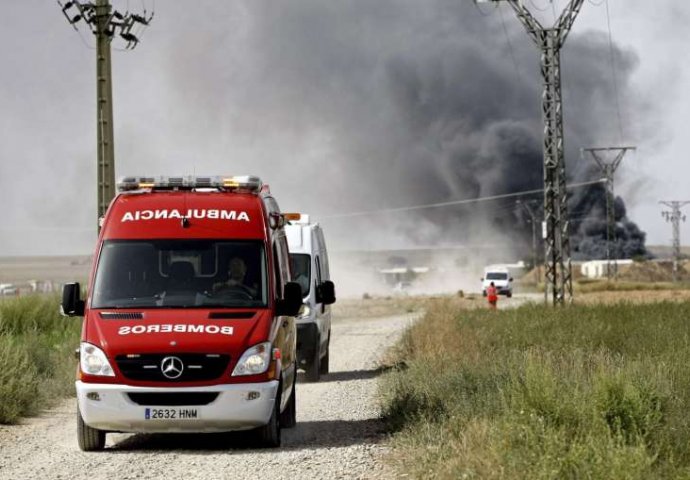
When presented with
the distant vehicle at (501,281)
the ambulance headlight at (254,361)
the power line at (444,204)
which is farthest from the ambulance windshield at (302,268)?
the power line at (444,204)

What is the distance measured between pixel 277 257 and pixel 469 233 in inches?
4882

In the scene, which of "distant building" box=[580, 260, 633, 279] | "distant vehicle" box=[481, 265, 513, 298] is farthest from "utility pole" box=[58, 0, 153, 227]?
"distant building" box=[580, 260, 633, 279]

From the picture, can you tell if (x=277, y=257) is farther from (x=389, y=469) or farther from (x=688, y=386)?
(x=688, y=386)

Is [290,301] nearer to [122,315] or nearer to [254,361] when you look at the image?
[254,361]

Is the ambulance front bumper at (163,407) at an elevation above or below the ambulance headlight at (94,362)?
below

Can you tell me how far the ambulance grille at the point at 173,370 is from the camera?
441 inches

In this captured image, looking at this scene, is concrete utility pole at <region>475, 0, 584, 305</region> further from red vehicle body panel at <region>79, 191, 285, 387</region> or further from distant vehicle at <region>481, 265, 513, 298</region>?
distant vehicle at <region>481, 265, 513, 298</region>

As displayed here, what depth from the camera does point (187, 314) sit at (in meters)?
11.7

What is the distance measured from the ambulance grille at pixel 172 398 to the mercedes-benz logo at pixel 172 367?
17cm

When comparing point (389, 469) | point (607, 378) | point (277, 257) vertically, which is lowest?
point (389, 469)

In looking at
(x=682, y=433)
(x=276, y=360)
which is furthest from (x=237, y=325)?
(x=682, y=433)

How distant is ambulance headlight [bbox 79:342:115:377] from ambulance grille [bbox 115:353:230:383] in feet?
0.41

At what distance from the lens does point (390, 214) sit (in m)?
133

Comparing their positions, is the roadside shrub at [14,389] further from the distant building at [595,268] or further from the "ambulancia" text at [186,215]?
the distant building at [595,268]
